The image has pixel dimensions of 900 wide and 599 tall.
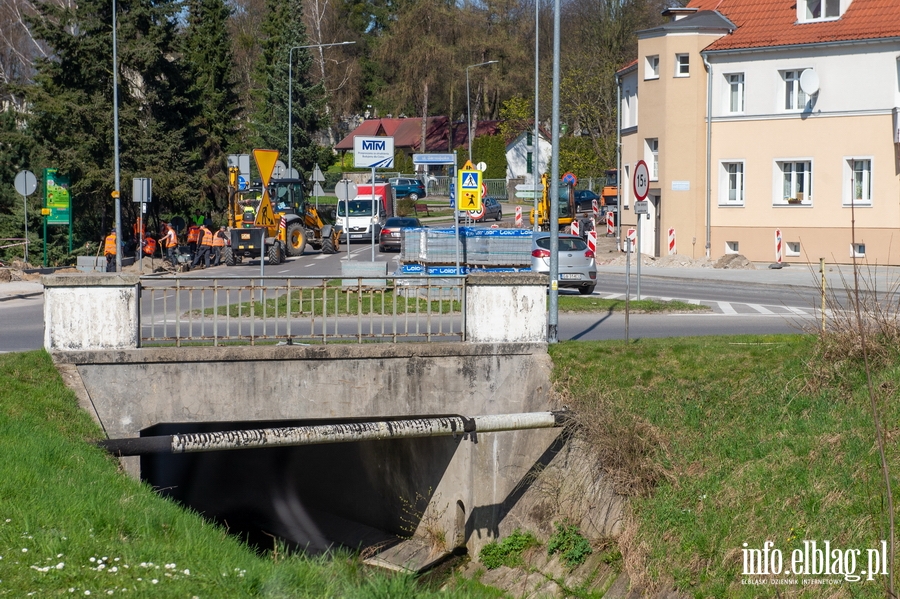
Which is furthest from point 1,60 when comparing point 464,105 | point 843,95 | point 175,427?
point 175,427

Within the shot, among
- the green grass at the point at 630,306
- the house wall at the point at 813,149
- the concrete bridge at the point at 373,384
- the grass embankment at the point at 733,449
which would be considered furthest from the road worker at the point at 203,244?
the grass embankment at the point at 733,449

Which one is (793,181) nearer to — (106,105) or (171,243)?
(171,243)

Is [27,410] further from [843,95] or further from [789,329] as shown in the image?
[843,95]

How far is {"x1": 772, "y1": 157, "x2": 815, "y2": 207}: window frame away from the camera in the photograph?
34906 mm

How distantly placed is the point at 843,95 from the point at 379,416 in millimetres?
27297

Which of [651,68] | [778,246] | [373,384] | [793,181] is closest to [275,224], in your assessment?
[651,68]

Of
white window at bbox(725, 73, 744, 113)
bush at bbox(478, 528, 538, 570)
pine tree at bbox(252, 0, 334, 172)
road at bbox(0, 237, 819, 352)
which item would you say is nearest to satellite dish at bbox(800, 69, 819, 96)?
white window at bbox(725, 73, 744, 113)

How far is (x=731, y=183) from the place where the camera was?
3672 cm

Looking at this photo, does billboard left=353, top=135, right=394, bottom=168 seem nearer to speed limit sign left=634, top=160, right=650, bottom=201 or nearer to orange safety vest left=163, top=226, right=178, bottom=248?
speed limit sign left=634, top=160, right=650, bottom=201

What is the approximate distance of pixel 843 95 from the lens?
3400 centimetres

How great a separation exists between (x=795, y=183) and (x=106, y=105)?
24495mm

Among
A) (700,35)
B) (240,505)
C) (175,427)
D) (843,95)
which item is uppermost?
(700,35)

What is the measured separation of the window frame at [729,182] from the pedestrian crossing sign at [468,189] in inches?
738

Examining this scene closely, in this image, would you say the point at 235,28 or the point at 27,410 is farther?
the point at 235,28
